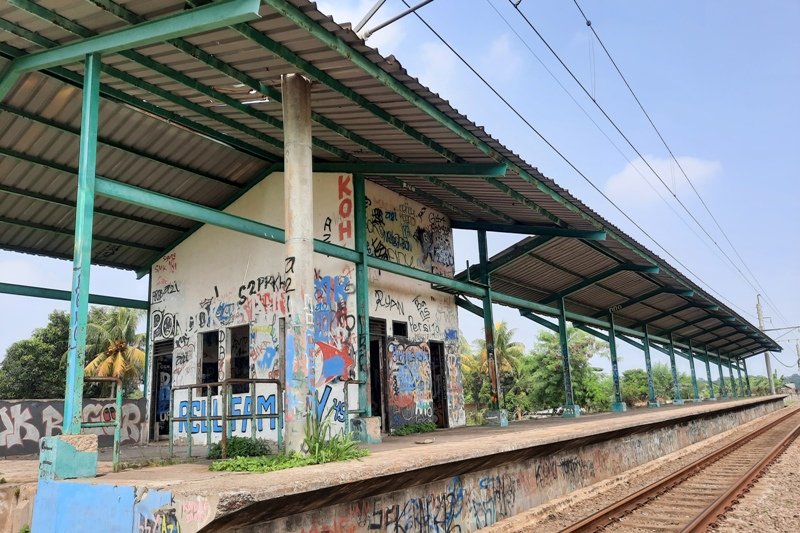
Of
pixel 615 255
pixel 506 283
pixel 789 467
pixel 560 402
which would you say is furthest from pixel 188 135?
pixel 560 402

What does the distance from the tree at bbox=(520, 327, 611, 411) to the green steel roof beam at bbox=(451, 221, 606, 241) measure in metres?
24.6

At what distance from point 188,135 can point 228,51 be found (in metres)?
4.49

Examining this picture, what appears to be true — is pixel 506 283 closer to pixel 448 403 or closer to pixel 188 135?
pixel 448 403

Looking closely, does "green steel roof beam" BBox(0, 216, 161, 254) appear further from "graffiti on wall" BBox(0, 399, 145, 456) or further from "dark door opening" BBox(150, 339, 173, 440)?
"graffiti on wall" BBox(0, 399, 145, 456)

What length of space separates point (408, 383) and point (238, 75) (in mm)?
8918

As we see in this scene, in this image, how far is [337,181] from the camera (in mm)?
13859

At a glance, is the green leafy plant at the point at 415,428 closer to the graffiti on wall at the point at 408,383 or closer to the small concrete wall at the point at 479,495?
the graffiti on wall at the point at 408,383

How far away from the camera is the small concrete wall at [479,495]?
609 centimetres

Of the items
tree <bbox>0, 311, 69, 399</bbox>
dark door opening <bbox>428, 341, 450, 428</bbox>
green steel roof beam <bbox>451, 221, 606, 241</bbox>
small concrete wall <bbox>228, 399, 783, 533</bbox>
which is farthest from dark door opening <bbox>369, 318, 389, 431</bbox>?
tree <bbox>0, 311, 69, 399</bbox>

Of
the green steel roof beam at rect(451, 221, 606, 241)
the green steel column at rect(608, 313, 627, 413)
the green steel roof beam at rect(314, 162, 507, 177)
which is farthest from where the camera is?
the green steel column at rect(608, 313, 627, 413)

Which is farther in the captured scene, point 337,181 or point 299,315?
point 337,181

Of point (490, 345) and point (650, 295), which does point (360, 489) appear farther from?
point (650, 295)

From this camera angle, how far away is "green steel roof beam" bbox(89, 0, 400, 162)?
758 centimetres

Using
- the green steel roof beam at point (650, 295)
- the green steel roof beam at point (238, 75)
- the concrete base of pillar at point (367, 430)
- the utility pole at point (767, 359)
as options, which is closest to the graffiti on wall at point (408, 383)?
the concrete base of pillar at point (367, 430)
